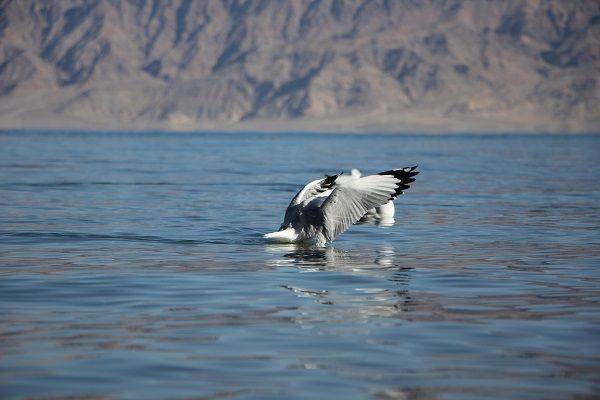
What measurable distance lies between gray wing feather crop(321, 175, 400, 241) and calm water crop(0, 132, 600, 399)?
58 cm

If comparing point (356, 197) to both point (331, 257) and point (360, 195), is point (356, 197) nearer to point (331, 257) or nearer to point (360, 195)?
point (360, 195)

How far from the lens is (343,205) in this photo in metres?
14.0

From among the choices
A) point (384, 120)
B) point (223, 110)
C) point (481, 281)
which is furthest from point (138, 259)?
point (223, 110)

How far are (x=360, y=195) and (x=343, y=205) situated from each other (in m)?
0.26

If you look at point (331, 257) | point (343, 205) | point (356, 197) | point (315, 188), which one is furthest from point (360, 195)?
point (315, 188)

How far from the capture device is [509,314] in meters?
9.62

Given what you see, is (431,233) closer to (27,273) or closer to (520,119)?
(27,273)

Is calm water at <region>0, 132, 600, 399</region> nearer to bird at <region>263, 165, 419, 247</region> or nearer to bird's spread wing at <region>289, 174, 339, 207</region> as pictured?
bird at <region>263, 165, 419, 247</region>

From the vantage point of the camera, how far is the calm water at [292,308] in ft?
23.5

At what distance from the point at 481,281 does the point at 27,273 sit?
5095mm

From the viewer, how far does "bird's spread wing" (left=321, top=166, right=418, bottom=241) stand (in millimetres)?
13922

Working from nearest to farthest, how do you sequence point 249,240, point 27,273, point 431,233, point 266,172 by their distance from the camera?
point 27,273
point 249,240
point 431,233
point 266,172

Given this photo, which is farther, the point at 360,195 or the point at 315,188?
the point at 315,188

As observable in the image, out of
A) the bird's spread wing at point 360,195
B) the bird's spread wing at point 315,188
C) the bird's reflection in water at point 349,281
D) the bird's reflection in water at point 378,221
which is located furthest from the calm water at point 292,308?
the bird's spread wing at point 315,188
